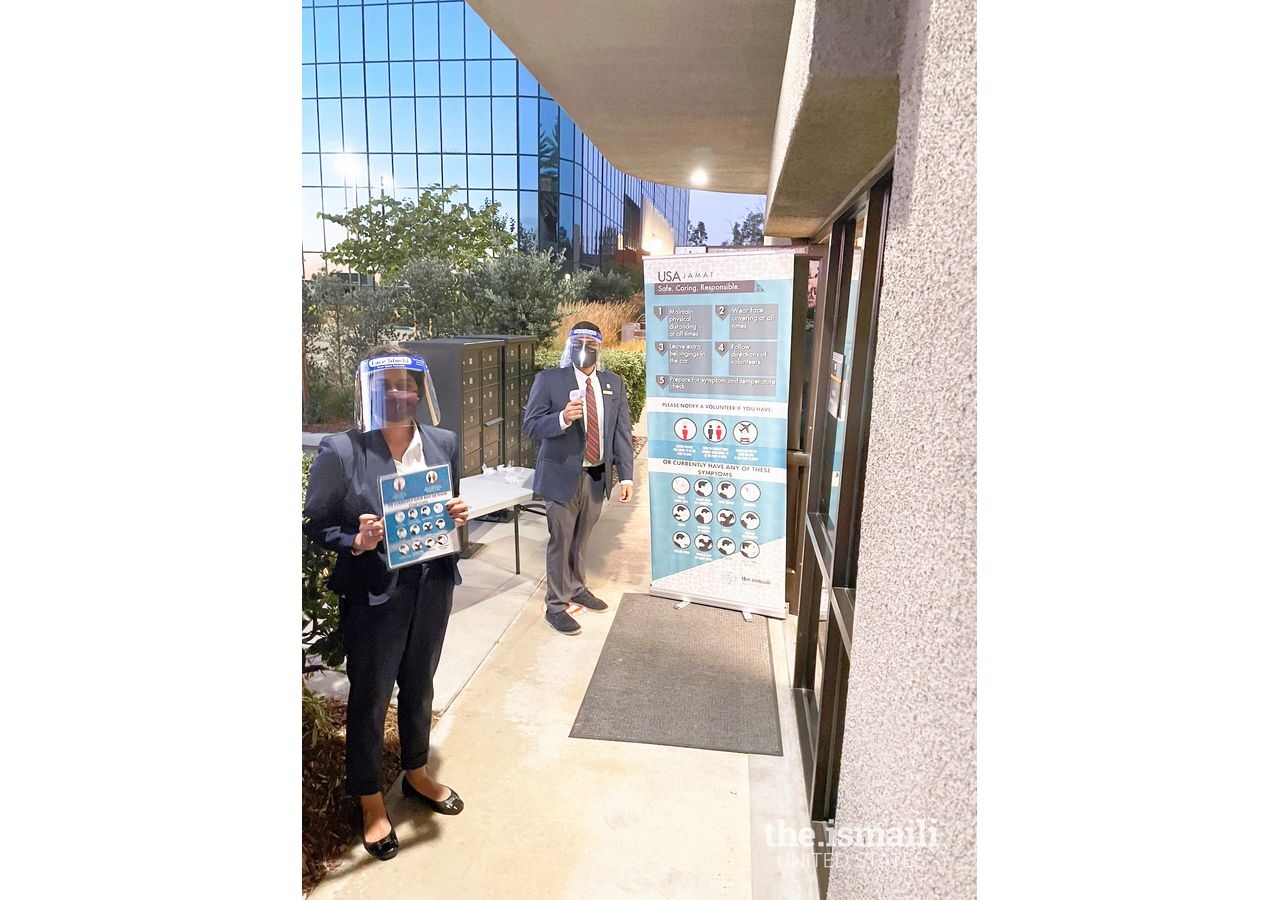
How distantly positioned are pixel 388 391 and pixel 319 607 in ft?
3.03

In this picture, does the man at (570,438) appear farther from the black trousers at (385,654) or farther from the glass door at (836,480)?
the black trousers at (385,654)

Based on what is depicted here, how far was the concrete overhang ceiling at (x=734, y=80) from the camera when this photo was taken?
4.59 feet

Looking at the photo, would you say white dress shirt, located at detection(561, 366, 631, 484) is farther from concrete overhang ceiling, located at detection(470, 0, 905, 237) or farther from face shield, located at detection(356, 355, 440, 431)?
face shield, located at detection(356, 355, 440, 431)

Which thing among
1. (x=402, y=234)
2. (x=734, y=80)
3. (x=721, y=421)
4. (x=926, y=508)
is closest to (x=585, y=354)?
(x=721, y=421)

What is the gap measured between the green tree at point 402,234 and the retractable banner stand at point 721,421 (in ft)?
33.6

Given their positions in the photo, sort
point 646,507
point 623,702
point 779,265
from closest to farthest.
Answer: point 623,702, point 779,265, point 646,507

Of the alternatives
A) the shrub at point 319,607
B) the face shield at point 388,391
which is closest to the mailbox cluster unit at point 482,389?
the shrub at point 319,607

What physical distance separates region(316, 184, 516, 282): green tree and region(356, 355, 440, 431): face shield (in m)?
12.1

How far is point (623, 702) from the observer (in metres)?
3.68

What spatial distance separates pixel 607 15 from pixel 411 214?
1179cm

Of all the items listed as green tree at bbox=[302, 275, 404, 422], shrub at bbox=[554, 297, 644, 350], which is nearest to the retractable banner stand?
shrub at bbox=[554, 297, 644, 350]

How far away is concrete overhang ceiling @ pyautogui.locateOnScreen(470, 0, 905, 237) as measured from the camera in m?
1.40
